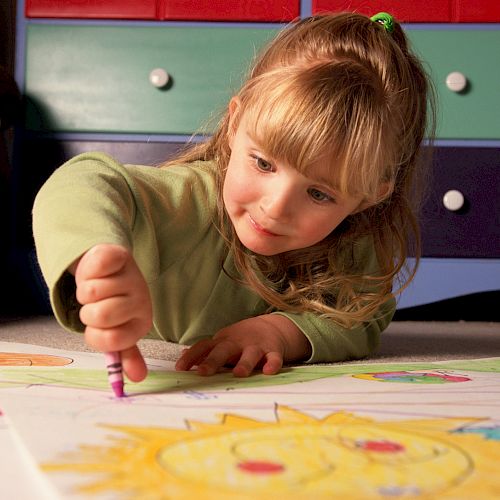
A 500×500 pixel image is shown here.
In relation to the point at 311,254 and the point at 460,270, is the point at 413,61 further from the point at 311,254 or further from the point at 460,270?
the point at 460,270

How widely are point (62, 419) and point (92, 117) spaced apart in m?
0.93

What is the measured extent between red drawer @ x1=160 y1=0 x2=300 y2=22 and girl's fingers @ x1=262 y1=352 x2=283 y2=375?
0.79m

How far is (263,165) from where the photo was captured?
68 cm

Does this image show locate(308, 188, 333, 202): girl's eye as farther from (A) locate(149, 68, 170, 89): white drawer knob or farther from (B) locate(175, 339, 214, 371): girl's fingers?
(A) locate(149, 68, 170, 89): white drawer knob

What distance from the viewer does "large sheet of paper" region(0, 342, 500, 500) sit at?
0.32m

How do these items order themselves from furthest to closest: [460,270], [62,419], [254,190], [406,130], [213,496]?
1. [460,270]
2. [406,130]
3. [254,190]
4. [62,419]
5. [213,496]

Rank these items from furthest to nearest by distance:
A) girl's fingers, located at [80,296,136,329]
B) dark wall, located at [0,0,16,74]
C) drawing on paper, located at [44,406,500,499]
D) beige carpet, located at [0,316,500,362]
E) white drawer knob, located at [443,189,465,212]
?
dark wall, located at [0,0,16,74]
white drawer knob, located at [443,189,465,212]
beige carpet, located at [0,316,500,362]
girl's fingers, located at [80,296,136,329]
drawing on paper, located at [44,406,500,499]

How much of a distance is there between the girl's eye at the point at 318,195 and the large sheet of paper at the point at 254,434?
0.55ft

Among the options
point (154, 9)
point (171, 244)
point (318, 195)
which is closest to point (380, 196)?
point (318, 195)

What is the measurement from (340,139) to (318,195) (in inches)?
2.2

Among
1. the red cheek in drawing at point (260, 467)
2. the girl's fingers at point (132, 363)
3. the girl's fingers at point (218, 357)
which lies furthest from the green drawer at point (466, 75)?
the red cheek in drawing at point (260, 467)

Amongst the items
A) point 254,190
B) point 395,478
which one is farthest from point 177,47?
point 395,478

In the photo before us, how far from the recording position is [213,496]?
30cm

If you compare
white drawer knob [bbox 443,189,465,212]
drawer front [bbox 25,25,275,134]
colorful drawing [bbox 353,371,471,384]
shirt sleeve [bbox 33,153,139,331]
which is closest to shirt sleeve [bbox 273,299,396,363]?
colorful drawing [bbox 353,371,471,384]
